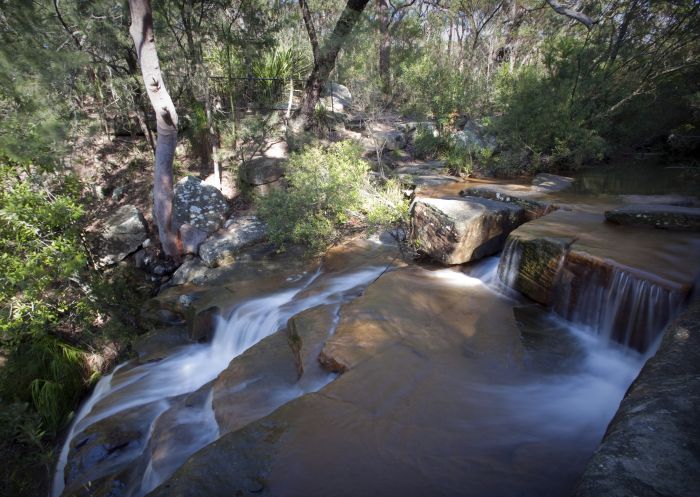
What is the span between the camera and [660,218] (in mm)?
5137

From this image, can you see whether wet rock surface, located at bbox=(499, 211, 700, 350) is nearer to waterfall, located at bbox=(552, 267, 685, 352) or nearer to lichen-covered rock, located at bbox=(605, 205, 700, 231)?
waterfall, located at bbox=(552, 267, 685, 352)

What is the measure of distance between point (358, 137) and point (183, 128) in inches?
220

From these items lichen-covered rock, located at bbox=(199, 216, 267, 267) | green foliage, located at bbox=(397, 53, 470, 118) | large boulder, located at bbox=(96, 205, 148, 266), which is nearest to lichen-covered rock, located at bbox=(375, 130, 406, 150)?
green foliage, located at bbox=(397, 53, 470, 118)

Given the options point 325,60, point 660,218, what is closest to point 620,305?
point 660,218

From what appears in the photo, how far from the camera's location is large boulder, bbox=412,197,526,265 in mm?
5812

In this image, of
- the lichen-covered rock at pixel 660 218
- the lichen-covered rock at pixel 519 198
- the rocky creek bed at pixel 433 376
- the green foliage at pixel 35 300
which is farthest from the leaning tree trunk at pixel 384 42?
the green foliage at pixel 35 300

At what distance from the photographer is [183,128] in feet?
39.1

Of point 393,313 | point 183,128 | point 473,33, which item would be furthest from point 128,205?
point 473,33

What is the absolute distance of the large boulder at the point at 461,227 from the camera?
Answer: 19.1 ft

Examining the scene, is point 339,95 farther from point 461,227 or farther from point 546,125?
point 461,227

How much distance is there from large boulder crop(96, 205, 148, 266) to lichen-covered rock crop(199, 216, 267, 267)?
181cm

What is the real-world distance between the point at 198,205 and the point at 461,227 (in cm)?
670

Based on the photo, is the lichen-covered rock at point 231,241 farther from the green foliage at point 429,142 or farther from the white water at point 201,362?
the green foliage at point 429,142

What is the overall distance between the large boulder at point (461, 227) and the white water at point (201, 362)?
100 cm
